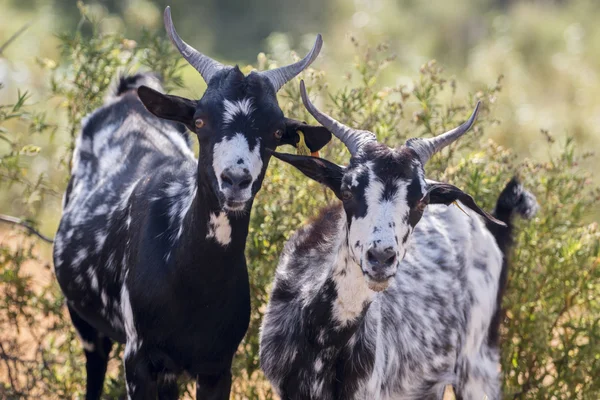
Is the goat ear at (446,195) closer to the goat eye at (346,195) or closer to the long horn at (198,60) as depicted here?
the goat eye at (346,195)

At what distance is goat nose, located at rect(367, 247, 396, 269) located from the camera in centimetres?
481

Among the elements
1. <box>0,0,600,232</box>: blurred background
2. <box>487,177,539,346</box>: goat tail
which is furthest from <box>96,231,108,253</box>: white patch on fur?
<box>0,0,600,232</box>: blurred background

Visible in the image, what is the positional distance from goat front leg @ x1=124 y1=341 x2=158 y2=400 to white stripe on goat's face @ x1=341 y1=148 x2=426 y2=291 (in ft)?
4.66

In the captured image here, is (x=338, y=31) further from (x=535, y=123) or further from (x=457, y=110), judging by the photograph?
(x=457, y=110)

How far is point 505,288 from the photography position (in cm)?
687

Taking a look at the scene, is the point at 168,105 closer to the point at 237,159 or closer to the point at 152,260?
the point at 237,159

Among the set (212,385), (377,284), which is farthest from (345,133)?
(212,385)

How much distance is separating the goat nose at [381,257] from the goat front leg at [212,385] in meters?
1.41

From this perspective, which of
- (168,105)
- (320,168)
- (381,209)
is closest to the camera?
(381,209)

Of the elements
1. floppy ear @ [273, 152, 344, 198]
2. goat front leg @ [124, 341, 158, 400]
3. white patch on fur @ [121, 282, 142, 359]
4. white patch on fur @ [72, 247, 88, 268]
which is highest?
floppy ear @ [273, 152, 344, 198]

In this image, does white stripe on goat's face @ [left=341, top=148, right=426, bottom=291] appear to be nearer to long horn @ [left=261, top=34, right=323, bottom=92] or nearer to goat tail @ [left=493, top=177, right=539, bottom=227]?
long horn @ [left=261, top=34, right=323, bottom=92]

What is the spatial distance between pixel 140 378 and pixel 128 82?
2797 millimetres

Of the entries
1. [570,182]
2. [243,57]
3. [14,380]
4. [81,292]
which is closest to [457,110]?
[570,182]

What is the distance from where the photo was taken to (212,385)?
5805 millimetres
